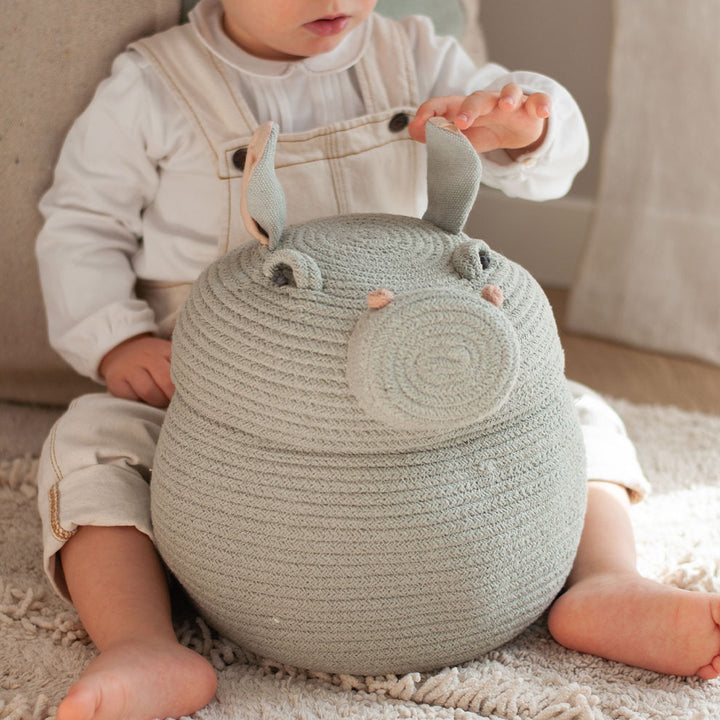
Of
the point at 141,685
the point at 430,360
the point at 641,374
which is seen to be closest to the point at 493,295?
the point at 430,360

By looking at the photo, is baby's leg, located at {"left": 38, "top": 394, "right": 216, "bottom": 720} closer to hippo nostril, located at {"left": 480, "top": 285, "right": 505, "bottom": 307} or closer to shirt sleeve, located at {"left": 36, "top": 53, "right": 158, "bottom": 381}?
shirt sleeve, located at {"left": 36, "top": 53, "right": 158, "bottom": 381}

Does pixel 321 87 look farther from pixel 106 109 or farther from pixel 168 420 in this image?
pixel 168 420

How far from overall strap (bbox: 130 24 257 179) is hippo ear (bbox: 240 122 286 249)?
0.68ft

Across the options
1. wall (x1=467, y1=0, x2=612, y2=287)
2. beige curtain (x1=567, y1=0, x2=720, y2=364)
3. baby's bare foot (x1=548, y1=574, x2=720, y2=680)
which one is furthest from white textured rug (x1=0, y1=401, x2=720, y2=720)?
wall (x1=467, y1=0, x2=612, y2=287)

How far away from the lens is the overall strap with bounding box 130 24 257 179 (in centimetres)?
87

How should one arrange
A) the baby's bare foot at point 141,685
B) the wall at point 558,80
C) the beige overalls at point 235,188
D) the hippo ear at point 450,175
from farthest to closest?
the wall at point 558,80 < the beige overalls at point 235,188 < the hippo ear at point 450,175 < the baby's bare foot at point 141,685

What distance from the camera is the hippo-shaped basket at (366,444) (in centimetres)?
59

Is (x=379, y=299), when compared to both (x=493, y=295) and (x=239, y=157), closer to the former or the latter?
(x=493, y=295)

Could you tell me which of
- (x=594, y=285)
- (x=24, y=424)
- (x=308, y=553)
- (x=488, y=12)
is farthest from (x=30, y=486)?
(x=488, y=12)

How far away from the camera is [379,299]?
0.59 metres

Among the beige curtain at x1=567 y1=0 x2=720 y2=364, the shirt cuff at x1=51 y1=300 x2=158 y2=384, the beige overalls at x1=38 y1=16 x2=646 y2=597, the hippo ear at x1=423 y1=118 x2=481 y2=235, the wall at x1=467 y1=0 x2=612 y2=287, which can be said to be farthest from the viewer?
the wall at x1=467 y1=0 x2=612 y2=287

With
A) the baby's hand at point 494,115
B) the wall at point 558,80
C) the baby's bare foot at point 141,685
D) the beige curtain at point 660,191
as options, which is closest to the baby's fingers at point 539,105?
the baby's hand at point 494,115

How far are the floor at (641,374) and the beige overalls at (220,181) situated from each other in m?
0.50

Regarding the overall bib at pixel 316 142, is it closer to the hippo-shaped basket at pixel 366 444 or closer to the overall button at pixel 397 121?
the overall button at pixel 397 121
